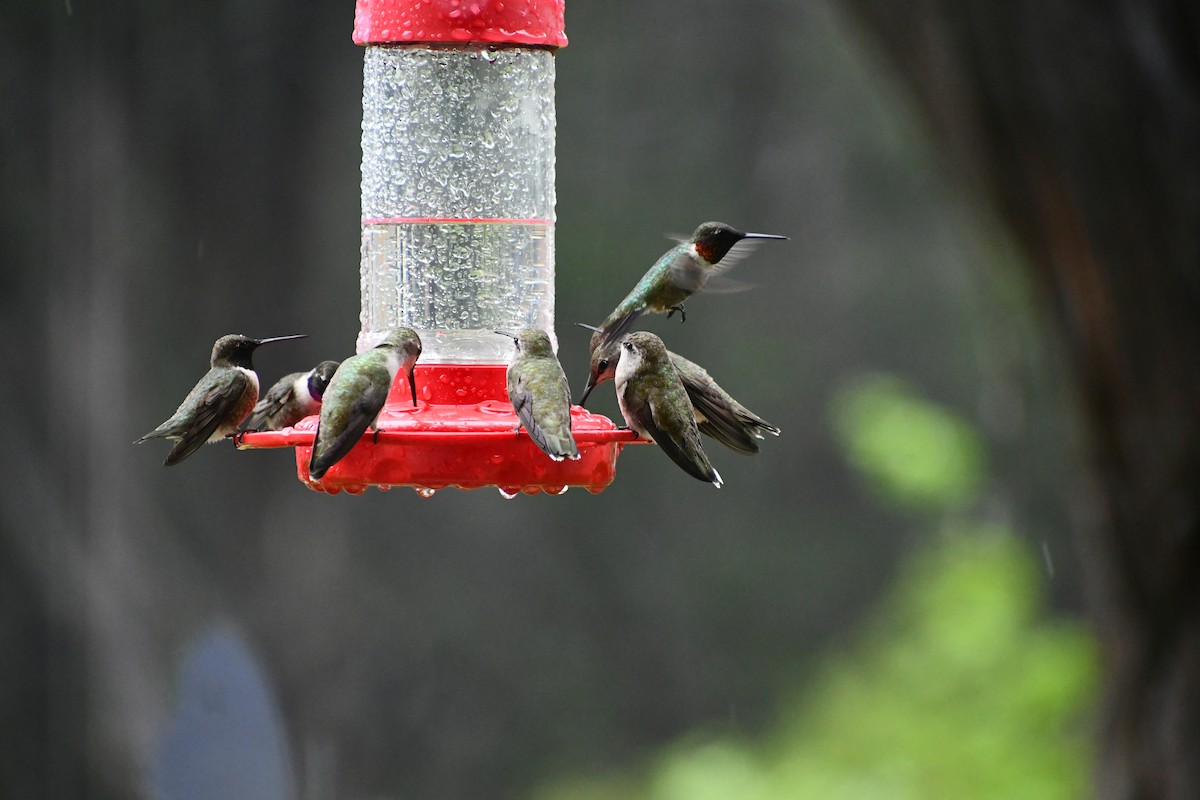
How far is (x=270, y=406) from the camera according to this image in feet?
15.4

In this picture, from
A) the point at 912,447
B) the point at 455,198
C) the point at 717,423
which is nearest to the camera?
the point at 455,198

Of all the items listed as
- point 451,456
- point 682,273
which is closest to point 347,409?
point 451,456

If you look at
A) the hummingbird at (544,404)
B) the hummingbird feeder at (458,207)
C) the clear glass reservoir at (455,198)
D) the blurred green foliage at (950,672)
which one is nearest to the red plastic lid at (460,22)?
the hummingbird feeder at (458,207)

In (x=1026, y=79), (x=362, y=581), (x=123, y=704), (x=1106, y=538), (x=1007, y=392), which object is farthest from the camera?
(x=362, y=581)

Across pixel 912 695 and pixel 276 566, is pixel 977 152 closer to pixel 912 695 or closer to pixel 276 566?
pixel 912 695

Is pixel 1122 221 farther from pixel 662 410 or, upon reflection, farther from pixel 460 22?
pixel 460 22

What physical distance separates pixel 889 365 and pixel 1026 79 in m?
14.6

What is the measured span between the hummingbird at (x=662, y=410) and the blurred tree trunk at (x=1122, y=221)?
0.95 metres

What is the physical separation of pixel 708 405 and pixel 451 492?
13.1m

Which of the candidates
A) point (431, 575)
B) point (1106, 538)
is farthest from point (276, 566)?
point (1106, 538)

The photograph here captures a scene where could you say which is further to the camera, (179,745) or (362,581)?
(362,581)

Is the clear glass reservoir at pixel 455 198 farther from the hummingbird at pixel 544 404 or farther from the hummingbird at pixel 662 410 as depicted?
the hummingbird at pixel 544 404

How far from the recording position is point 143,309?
39.0ft

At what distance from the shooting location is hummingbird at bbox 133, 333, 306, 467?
4.16 metres
